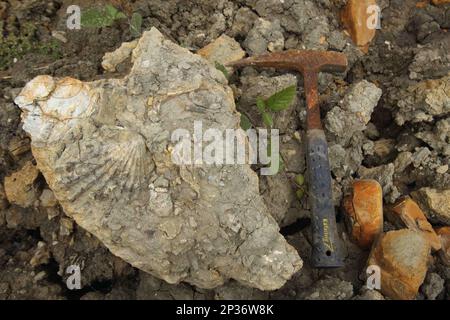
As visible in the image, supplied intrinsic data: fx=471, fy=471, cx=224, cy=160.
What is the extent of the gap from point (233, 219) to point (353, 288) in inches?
32.5

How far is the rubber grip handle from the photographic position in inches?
104

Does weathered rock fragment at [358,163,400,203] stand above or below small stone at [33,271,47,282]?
above

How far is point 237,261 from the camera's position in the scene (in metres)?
2.46

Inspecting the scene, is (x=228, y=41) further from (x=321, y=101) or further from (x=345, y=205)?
(x=345, y=205)

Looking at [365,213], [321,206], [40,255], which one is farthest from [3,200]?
[365,213]

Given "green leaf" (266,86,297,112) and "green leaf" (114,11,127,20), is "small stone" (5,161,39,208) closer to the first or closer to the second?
"green leaf" (114,11,127,20)

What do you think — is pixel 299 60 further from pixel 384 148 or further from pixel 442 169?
pixel 442 169

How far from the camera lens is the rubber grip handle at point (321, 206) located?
2646mm

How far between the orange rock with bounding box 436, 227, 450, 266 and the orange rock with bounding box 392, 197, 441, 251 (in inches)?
1.2

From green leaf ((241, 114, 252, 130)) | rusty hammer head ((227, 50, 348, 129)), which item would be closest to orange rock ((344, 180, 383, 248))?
rusty hammer head ((227, 50, 348, 129))

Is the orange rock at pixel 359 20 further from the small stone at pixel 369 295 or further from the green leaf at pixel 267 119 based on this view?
the small stone at pixel 369 295

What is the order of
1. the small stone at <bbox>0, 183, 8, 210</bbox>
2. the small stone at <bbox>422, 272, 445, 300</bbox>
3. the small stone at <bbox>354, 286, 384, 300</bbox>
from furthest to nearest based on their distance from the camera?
the small stone at <bbox>0, 183, 8, 210</bbox>, the small stone at <bbox>422, 272, 445, 300</bbox>, the small stone at <bbox>354, 286, 384, 300</bbox>
